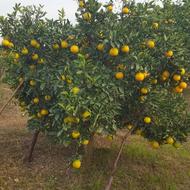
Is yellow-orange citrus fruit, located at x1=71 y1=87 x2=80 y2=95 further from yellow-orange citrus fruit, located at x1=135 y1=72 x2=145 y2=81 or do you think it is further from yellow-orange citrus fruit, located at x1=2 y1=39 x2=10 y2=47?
yellow-orange citrus fruit, located at x1=2 y1=39 x2=10 y2=47

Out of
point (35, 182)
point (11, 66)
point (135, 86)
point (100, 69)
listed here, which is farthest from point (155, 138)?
point (11, 66)

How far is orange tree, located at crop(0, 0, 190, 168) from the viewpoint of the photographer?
218 inches

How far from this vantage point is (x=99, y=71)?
228 inches

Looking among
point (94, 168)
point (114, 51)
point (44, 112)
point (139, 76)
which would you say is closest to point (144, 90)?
point (139, 76)

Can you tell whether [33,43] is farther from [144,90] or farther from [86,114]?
[144,90]

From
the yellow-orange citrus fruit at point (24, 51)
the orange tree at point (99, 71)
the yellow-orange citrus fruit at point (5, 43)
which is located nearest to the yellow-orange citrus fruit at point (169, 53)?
the orange tree at point (99, 71)

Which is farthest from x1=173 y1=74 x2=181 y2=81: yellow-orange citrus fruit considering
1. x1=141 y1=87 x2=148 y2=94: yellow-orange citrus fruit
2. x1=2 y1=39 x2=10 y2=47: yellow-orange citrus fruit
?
x1=2 y1=39 x2=10 y2=47: yellow-orange citrus fruit

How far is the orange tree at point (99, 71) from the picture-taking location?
5543 mm

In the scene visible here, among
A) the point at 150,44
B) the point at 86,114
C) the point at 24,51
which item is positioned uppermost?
the point at 150,44

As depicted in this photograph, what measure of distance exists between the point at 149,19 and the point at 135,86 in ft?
3.43

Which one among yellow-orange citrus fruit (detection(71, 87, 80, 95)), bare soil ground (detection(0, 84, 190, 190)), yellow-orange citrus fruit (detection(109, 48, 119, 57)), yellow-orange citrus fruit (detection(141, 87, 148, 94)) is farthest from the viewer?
bare soil ground (detection(0, 84, 190, 190))

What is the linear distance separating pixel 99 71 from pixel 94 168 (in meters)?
2.60

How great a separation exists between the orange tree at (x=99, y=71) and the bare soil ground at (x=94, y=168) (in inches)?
42.5

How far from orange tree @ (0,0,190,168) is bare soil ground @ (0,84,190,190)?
1.08 metres
